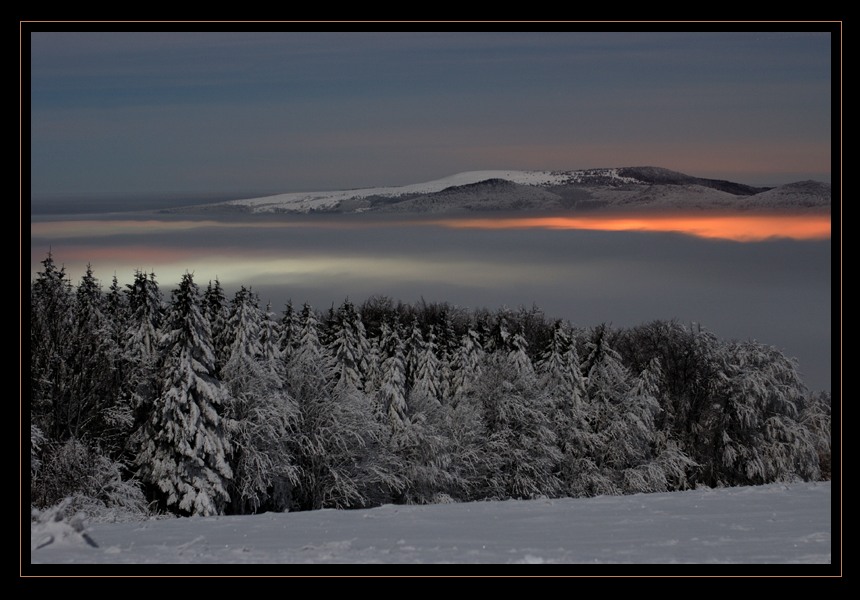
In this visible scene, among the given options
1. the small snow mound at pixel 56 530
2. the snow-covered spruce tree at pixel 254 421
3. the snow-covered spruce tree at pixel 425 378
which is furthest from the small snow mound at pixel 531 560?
the snow-covered spruce tree at pixel 425 378

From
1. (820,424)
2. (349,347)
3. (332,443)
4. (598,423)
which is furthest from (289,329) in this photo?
(820,424)

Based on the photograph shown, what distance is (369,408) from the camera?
55.5 metres

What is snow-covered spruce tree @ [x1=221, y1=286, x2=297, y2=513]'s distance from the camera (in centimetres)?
4756

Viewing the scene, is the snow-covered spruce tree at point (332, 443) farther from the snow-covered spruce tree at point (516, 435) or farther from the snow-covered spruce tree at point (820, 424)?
the snow-covered spruce tree at point (820, 424)

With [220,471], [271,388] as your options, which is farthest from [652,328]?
[220,471]

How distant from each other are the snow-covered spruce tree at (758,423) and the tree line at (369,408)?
15cm

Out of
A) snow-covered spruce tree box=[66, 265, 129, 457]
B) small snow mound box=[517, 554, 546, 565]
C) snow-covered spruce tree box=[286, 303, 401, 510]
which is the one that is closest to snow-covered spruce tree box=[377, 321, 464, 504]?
snow-covered spruce tree box=[286, 303, 401, 510]

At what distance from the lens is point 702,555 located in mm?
12367

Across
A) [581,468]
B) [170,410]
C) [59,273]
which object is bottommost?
[581,468]

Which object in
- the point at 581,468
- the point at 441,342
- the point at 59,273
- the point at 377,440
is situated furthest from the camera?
the point at 441,342

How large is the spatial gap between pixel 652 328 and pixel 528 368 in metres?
12.9

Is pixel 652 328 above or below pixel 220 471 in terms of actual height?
above
